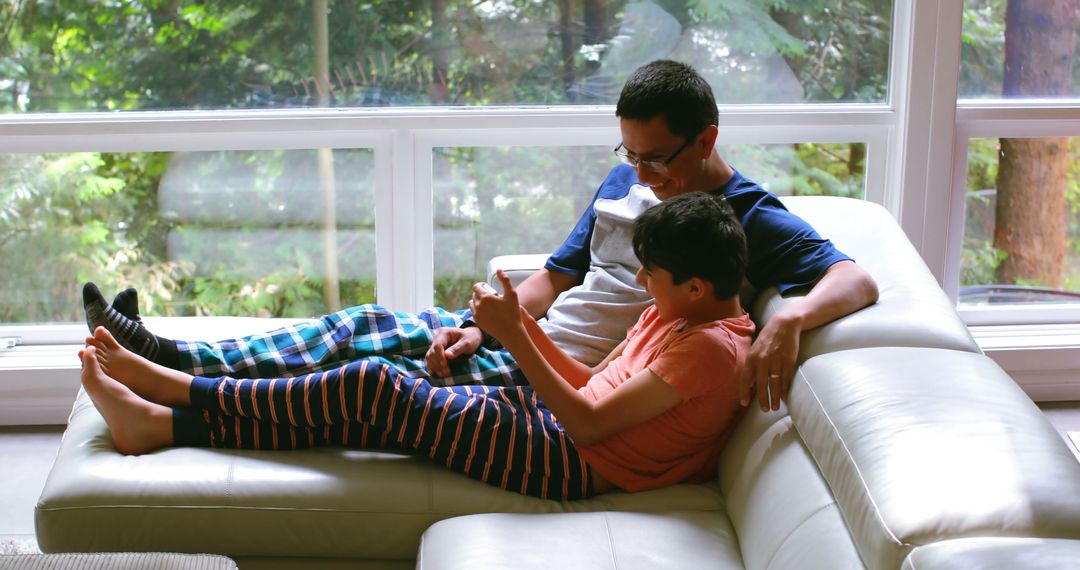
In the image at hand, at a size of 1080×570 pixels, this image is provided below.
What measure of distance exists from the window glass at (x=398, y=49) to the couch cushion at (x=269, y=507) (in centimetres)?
157

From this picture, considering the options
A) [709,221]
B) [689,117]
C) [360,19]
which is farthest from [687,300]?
[360,19]

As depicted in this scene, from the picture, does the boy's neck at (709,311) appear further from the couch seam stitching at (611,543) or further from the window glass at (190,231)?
the window glass at (190,231)

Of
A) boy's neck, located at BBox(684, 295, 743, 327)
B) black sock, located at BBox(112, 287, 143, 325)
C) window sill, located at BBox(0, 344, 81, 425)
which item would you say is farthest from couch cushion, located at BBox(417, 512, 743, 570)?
window sill, located at BBox(0, 344, 81, 425)

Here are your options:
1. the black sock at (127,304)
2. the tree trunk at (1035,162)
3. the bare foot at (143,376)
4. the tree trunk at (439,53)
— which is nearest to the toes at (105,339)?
the bare foot at (143,376)

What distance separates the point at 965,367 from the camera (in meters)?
1.65

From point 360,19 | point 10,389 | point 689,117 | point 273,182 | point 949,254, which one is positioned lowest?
point 10,389

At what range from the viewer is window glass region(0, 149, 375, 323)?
327 cm

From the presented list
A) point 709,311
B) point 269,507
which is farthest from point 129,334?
point 709,311

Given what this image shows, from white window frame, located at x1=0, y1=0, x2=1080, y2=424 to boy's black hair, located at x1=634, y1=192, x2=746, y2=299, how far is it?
4.61 feet

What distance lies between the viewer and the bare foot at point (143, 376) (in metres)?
2.05

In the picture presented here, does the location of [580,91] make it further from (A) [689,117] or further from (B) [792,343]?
(B) [792,343]

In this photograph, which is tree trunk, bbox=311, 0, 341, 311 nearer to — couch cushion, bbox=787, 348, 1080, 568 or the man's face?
the man's face

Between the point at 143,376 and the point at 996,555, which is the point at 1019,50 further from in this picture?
the point at 143,376

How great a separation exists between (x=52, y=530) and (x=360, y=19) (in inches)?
70.1
